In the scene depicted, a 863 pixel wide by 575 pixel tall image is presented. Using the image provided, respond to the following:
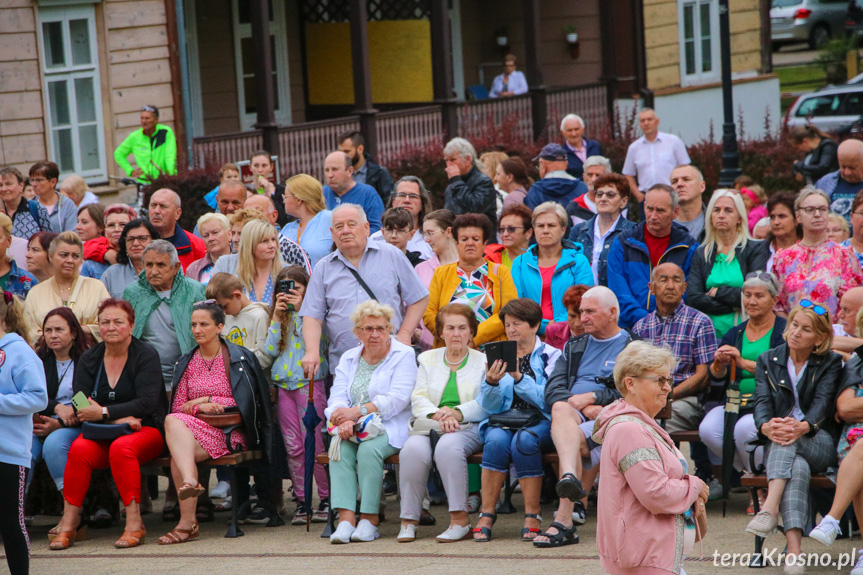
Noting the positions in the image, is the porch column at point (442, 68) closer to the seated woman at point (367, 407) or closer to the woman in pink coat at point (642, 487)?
the seated woman at point (367, 407)

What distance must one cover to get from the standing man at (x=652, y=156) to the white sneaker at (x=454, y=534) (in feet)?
22.4

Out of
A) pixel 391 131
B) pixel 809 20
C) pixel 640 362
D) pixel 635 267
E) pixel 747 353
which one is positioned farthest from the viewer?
pixel 809 20

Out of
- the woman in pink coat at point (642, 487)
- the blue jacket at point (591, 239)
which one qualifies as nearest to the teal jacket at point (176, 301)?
the blue jacket at point (591, 239)

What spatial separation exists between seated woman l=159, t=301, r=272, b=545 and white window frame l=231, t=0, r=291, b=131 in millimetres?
13414

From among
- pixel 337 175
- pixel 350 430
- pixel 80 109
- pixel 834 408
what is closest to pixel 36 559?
pixel 350 430

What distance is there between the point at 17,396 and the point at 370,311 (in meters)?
2.29

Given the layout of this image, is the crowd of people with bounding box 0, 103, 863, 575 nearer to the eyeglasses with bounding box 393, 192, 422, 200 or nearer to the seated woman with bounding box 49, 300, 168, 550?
the seated woman with bounding box 49, 300, 168, 550

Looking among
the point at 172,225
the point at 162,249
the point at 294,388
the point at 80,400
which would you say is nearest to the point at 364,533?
the point at 294,388

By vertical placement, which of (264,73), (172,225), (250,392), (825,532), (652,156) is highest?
(264,73)

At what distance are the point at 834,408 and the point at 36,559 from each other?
16.1ft

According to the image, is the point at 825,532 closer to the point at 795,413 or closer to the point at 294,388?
the point at 795,413

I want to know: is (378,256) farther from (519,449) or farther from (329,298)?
(519,449)

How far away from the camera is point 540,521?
24.2 feet

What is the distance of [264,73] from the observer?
55.7 feet
